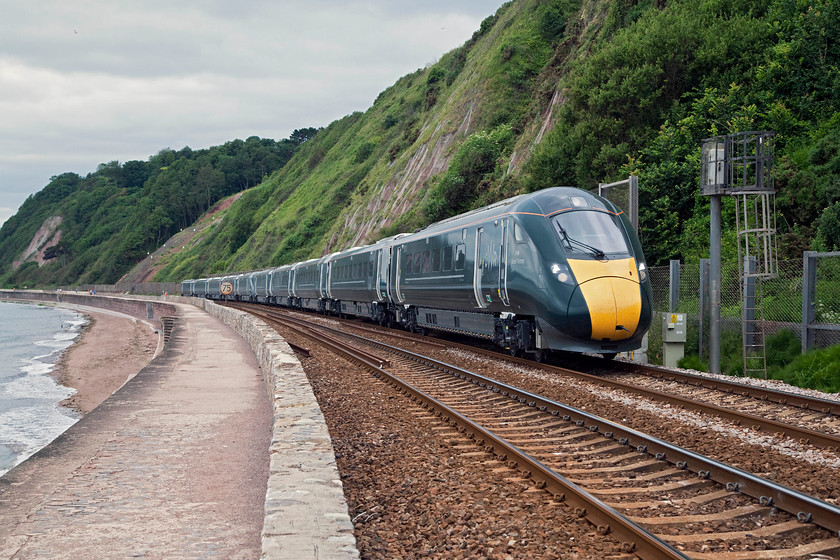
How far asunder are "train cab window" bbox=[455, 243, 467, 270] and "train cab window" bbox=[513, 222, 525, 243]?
9.83 ft

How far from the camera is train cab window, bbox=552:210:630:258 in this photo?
13117mm

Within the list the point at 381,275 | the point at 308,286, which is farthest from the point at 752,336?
the point at 308,286

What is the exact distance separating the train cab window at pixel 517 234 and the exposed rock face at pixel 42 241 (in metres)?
179

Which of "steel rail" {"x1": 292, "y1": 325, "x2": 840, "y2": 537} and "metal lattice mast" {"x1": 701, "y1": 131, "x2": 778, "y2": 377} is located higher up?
"metal lattice mast" {"x1": 701, "y1": 131, "x2": 778, "y2": 377}

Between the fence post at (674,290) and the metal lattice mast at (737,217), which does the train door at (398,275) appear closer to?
the fence post at (674,290)

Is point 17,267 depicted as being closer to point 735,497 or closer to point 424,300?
point 424,300

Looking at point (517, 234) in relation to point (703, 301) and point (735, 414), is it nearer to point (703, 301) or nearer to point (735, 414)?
point (703, 301)

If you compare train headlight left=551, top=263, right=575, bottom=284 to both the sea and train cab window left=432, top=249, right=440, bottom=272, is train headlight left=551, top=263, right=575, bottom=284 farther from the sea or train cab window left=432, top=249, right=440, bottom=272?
the sea

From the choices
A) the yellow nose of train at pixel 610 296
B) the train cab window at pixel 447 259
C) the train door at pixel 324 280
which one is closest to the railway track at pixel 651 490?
the yellow nose of train at pixel 610 296

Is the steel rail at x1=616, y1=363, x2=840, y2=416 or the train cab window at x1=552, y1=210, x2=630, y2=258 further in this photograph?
the train cab window at x1=552, y1=210, x2=630, y2=258

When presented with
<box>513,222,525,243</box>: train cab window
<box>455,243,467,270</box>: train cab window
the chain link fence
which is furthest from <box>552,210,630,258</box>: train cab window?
<box>455,243,467,270</box>: train cab window

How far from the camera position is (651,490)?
578 centimetres

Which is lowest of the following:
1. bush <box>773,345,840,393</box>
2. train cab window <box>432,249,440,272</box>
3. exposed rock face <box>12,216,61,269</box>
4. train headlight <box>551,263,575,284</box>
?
bush <box>773,345,840,393</box>

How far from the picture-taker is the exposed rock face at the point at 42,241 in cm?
17473
